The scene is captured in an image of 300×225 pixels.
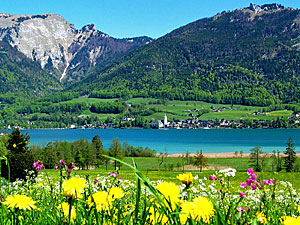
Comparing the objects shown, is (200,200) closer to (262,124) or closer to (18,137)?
(18,137)

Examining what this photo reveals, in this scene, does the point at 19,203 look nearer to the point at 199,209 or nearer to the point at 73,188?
the point at 73,188

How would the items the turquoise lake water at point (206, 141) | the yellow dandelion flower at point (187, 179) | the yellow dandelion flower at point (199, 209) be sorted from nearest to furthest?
the yellow dandelion flower at point (199, 209) < the yellow dandelion flower at point (187, 179) < the turquoise lake water at point (206, 141)

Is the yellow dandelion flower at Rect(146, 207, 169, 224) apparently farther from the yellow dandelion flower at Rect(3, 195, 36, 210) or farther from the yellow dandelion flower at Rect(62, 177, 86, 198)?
the yellow dandelion flower at Rect(3, 195, 36, 210)

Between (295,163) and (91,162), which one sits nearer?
(295,163)

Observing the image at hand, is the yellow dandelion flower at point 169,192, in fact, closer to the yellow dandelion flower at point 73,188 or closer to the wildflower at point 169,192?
the wildflower at point 169,192

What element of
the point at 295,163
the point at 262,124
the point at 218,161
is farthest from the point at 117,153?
the point at 262,124

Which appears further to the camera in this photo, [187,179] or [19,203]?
[187,179]

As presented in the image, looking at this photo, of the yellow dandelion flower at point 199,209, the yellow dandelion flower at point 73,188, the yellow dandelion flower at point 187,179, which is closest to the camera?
the yellow dandelion flower at point 199,209

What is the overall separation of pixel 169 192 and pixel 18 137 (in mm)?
22415

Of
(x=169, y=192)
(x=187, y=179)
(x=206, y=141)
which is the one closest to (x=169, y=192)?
(x=169, y=192)

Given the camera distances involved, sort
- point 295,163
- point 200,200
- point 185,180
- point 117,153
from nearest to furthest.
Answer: point 200,200, point 185,180, point 295,163, point 117,153

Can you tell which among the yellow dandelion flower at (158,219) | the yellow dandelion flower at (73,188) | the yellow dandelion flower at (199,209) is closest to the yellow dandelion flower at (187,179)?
the yellow dandelion flower at (158,219)

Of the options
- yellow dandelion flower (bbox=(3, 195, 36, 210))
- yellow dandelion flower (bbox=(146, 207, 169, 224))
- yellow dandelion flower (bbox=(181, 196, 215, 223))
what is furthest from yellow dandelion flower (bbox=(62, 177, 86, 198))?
yellow dandelion flower (bbox=(181, 196, 215, 223))

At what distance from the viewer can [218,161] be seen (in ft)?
240
